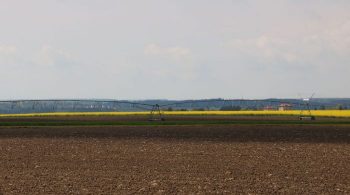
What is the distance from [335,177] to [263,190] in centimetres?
390

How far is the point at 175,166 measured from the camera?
24.7 m

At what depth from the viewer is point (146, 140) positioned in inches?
1558

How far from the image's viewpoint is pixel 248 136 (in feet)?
142

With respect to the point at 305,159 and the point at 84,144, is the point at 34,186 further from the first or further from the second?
the point at 84,144

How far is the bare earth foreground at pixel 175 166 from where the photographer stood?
1930 centimetres

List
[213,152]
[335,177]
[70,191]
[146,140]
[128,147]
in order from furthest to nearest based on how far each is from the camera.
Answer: [146,140] < [128,147] < [213,152] < [335,177] < [70,191]

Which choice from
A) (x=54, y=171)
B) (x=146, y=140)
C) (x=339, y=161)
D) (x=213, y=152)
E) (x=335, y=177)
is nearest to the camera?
(x=335, y=177)

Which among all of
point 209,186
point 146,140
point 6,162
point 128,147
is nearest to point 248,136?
point 146,140

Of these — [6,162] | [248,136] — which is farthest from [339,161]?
[248,136]

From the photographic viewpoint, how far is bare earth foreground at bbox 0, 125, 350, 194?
1930 cm

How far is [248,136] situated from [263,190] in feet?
81.5

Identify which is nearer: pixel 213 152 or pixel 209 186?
pixel 209 186

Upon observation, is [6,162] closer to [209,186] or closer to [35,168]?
[35,168]

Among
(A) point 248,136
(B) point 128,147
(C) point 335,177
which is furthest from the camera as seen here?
(A) point 248,136
